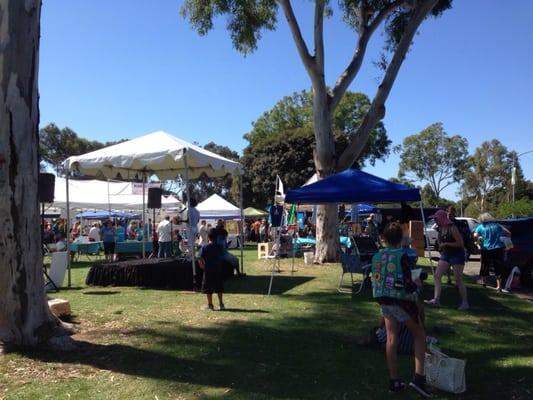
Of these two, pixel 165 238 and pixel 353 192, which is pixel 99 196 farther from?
pixel 353 192

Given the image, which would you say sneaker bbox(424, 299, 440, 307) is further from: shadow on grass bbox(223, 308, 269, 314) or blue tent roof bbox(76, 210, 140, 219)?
blue tent roof bbox(76, 210, 140, 219)

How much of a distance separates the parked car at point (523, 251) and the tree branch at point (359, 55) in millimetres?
6634

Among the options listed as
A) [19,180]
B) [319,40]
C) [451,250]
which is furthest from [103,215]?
[19,180]

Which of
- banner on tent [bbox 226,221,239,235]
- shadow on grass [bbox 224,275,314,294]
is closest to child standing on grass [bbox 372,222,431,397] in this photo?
shadow on grass [bbox 224,275,314,294]

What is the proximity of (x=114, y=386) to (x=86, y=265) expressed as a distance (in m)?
13.6

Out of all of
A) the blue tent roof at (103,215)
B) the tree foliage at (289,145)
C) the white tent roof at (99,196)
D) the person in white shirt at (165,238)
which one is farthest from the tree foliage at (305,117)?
the person in white shirt at (165,238)

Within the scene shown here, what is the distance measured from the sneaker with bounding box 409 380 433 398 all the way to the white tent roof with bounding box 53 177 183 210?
1794cm

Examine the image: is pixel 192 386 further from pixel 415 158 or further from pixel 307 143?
pixel 415 158

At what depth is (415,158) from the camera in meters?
65.5

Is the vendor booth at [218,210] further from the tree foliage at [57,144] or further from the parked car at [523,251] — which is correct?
the tree foliage at [57,144]

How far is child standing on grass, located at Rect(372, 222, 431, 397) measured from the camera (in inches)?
175

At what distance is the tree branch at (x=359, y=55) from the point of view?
637 inches

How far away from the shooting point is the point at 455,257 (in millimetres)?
8445

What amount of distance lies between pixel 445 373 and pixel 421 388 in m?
0.27
